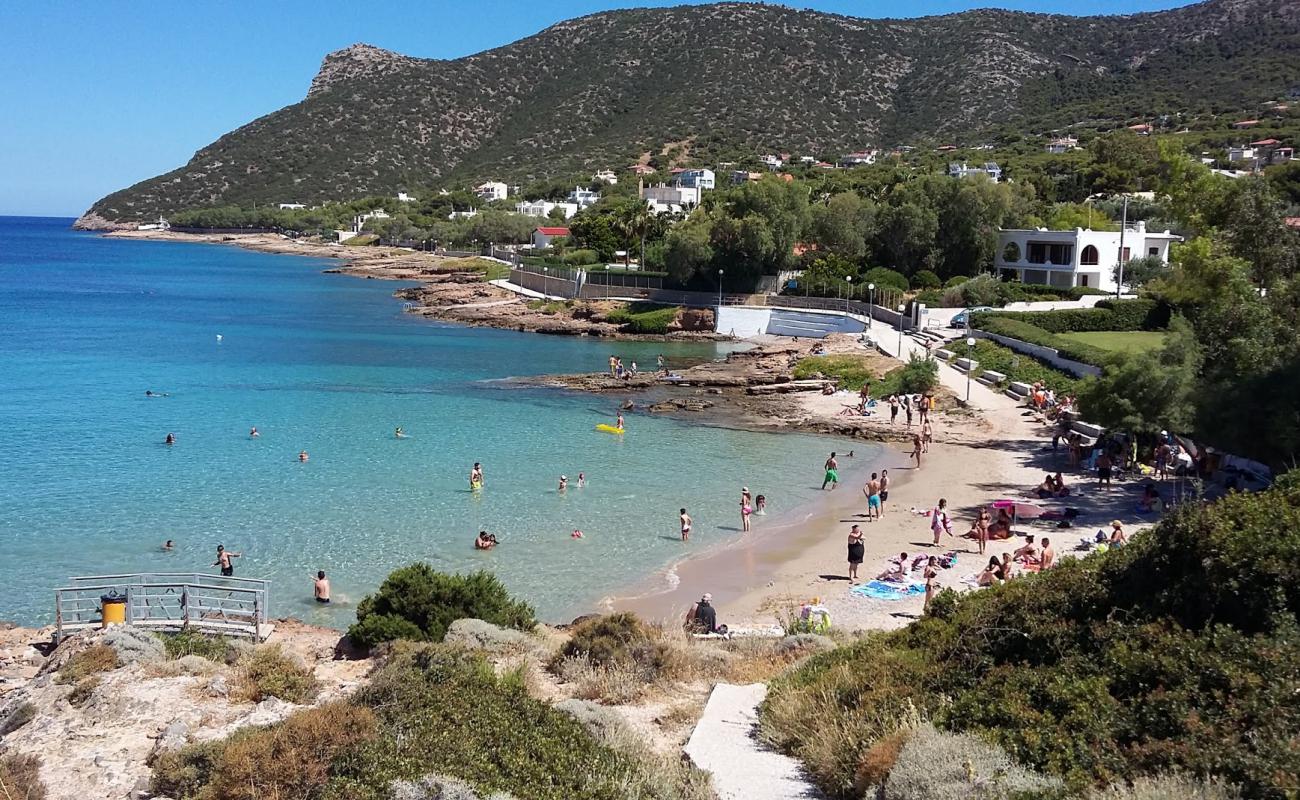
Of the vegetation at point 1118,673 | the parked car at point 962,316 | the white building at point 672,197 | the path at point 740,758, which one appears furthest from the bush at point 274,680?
the white building at point 672,197

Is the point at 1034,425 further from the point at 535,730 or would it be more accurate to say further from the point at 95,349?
the point at 95,349

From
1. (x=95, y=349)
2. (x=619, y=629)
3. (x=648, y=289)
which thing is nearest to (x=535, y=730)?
(x=619, y=629)

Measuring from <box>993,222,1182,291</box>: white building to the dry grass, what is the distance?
169 feet

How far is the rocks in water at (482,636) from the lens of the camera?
40.8 ft

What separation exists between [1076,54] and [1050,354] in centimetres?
13861

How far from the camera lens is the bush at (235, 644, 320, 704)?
35.1 feet

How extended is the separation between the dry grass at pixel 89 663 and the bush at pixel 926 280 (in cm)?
5085

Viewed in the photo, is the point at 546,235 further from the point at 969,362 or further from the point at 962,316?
the point at 969,362

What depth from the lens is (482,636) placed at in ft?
41.7

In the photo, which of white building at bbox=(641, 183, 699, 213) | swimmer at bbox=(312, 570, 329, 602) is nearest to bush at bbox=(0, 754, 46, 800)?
swimmer at bbox=(312, 570, 329, 602)

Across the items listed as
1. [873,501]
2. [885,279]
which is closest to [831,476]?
[873,501]

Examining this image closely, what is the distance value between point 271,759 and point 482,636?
4937 mm

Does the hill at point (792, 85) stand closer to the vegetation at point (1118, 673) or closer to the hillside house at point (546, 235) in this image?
the hillside house at point (546, 235)

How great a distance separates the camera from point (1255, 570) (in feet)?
25.2
